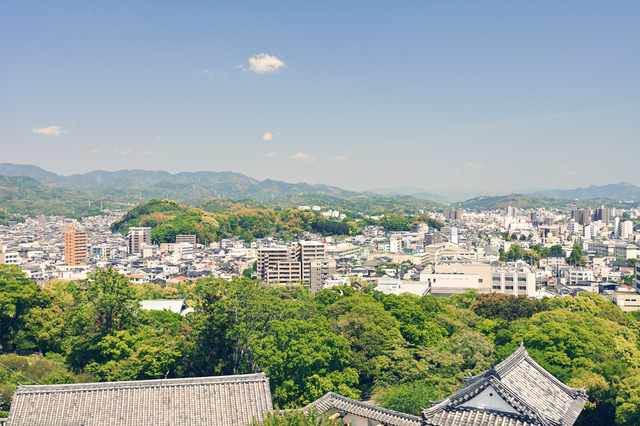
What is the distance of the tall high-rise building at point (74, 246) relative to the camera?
267 feet

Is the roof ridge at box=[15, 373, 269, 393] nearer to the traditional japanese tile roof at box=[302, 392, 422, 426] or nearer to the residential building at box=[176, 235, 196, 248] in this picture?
the traditional japanese tile roof at box=[302, 392, 422, 426]

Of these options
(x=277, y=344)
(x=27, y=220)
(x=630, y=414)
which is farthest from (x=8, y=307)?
(x=27, y=220)

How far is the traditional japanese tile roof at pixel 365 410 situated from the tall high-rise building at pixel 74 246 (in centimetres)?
7925

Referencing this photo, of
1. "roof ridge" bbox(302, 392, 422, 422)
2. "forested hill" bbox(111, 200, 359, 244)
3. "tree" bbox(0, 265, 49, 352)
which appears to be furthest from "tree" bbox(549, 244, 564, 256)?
"tree" bbox(0, 265, 49, 352)

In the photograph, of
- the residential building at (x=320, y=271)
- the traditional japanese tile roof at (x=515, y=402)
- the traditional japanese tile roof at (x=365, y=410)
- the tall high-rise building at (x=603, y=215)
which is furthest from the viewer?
the tall high-rise building at (x=603, y=215)

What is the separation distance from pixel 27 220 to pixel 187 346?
145 metres

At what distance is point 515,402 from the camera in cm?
738

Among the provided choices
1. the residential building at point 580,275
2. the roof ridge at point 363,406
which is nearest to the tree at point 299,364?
the roof ridge at point 363,406

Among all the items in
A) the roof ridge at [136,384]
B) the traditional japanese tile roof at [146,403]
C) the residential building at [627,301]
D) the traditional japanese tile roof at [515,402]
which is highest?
the traditional japanese tile roof at [515,402]

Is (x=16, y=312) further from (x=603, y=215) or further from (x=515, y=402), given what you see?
(x=603, y=215)

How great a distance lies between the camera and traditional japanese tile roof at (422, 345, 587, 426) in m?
7.41

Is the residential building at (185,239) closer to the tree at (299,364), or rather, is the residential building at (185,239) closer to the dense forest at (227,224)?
the dense forest at (227,224)

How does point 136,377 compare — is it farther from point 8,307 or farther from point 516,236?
point 516,236

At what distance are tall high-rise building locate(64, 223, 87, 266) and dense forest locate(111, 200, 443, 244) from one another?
47.8ft
